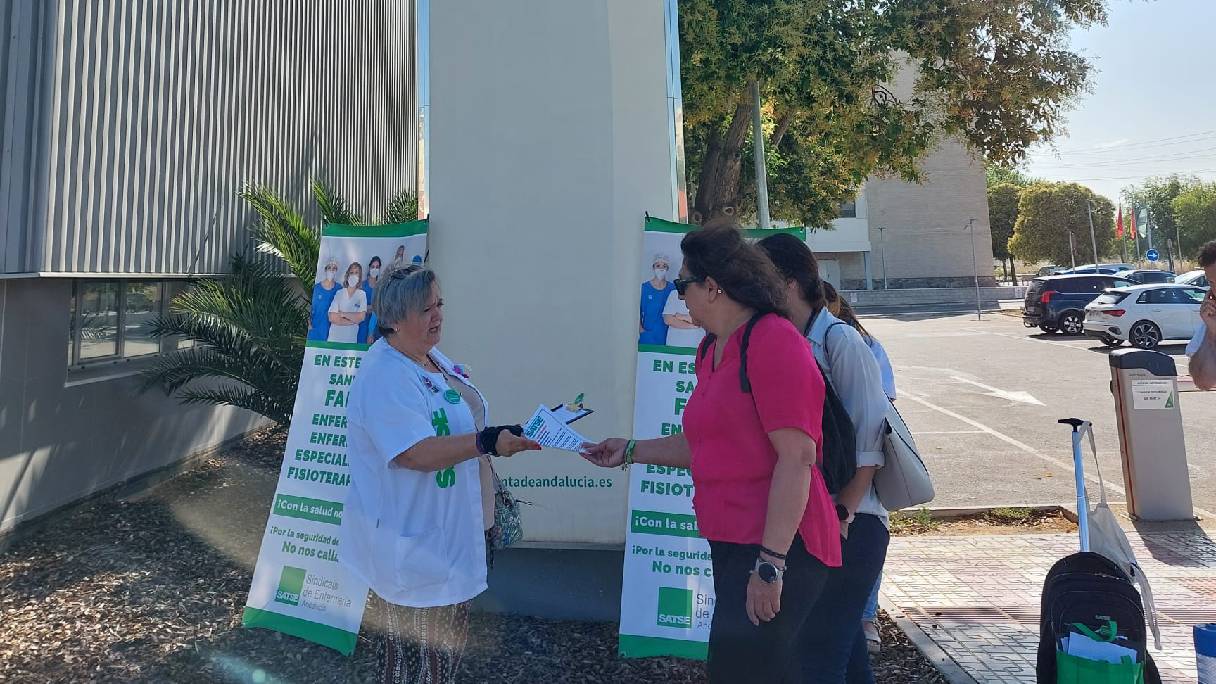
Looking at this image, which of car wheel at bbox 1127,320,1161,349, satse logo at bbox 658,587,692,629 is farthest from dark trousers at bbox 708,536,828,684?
car wheel at bbox 1127,320,1161,349

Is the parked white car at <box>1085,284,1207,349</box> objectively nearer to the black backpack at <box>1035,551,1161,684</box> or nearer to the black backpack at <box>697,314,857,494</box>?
the black backpack at <box>1035,551,1161,684</box>

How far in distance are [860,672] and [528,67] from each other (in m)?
3.68

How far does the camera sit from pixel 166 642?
3893mm

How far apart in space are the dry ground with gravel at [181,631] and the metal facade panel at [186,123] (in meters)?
2.07

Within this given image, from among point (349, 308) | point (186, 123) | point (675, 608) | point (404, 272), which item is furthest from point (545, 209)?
point (186, 123)

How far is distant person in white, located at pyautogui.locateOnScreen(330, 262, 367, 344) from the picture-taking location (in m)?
4.15

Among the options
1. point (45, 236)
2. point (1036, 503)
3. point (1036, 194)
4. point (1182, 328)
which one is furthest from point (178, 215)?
point (1036, 194)

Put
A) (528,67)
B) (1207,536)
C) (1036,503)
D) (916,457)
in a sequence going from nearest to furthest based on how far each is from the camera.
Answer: (916,457) → (528,67) → (1207,536) → (1036,503)

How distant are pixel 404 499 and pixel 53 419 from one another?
5.10 m

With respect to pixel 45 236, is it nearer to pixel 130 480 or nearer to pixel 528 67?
pixel 130 480

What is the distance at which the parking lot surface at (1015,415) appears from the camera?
727cm

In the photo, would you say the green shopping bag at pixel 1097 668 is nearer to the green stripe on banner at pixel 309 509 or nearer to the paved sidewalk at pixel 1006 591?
the paved sidewalk at pixel 1006 591

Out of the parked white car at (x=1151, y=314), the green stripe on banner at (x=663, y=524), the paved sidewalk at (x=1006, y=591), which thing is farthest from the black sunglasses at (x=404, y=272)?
the parked white car at (x=1151, y=314)

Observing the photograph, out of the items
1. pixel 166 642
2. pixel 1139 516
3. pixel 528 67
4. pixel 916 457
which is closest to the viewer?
pixel 916 457
